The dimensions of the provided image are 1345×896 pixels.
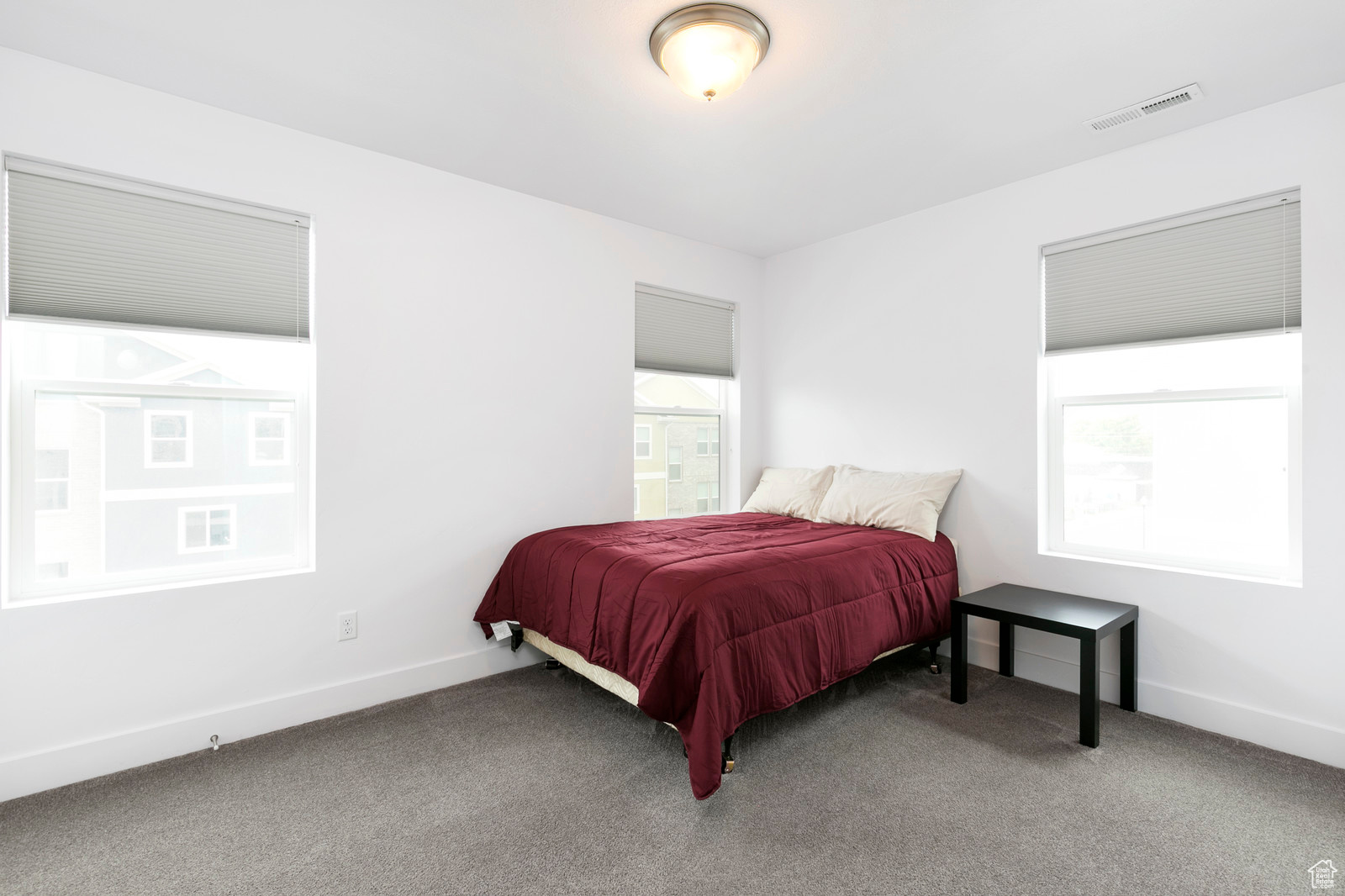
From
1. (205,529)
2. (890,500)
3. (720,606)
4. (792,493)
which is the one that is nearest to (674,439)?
(792,493)

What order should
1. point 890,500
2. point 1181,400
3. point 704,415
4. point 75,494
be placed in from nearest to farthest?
point 75,494, point 1181,400, point 890,500, point 704,415

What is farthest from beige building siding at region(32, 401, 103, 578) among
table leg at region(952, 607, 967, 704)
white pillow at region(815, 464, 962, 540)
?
table leg at region(952, 607, 967, 704)

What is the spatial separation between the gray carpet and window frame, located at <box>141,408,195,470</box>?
1.11 m

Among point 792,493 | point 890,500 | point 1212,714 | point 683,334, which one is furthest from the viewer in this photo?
point 683,334

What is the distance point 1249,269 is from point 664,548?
2679 mm

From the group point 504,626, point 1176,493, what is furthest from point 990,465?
point 504,626

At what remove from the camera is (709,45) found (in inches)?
75.9

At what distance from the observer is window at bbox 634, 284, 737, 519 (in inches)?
154

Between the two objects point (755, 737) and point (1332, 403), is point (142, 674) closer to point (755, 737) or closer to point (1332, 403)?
point (755, 737)

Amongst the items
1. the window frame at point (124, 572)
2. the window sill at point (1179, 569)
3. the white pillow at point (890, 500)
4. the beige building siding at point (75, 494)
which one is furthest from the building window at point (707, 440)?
the beige building siding at point (75, 494)

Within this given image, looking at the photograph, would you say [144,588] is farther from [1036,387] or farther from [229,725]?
[1036,387]

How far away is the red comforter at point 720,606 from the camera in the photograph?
2.08 metres

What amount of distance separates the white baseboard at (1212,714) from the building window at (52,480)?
13.4 feet

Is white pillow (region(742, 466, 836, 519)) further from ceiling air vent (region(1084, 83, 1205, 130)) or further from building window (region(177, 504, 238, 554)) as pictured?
building window (region(177, 504, 238, 554))
